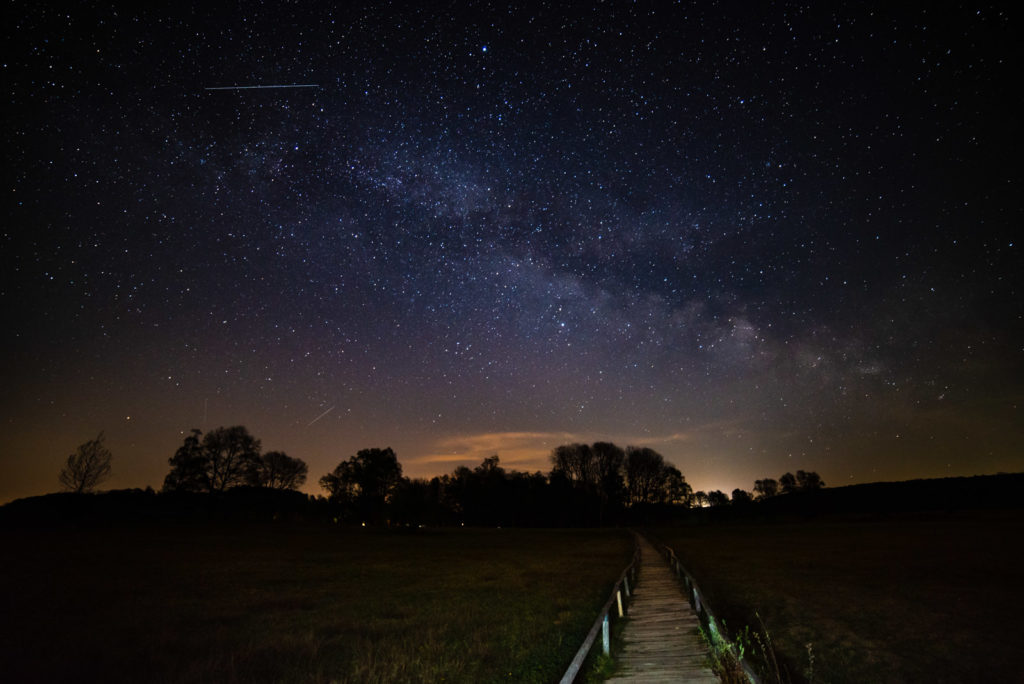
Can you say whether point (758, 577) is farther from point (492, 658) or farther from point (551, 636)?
point (492, 658)

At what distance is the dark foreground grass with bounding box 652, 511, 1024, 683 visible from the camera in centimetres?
1128

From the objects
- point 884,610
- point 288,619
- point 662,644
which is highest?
point 662,644

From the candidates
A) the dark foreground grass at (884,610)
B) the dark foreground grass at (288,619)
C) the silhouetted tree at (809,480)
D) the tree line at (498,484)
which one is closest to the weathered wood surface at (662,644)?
the dark foreground grass at (288,619)

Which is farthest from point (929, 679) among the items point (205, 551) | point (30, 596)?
point (205, 551)

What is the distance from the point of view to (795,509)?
381 feet

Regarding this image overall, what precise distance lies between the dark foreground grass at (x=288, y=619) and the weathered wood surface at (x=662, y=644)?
1.45 m

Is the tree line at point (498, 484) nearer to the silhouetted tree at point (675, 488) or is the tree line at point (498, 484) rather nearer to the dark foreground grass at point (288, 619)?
the silhouetted tree at point (675, 488)

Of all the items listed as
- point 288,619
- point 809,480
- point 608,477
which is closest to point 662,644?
point 288,619

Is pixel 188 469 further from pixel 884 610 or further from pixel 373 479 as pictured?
pixel 884 610

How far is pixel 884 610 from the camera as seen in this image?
16250mm

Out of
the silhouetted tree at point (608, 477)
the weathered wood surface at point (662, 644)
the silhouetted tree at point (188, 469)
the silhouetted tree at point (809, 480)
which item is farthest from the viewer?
the silhouetted tree at point (809, 480)

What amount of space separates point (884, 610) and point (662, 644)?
403 inches

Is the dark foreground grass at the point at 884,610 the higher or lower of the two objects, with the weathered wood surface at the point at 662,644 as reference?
lower

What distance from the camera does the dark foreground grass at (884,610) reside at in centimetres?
1128
